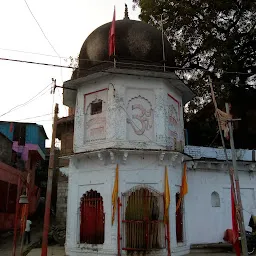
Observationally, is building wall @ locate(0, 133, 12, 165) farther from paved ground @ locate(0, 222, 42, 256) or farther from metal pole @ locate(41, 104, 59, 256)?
metal pole @ locate(41, 104, 59, 256)

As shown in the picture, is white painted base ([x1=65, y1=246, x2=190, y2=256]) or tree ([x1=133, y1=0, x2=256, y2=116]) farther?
tree ([x1=133, y1=0, x2=256, y2=116])

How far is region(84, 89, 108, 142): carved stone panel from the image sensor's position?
12.9 m

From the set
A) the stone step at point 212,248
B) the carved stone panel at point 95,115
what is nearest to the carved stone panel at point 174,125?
the carved stone panel at point 95,115

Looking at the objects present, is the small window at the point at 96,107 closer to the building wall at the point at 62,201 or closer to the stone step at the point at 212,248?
the stone step at the point at 212,248

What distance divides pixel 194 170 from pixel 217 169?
1191 mm

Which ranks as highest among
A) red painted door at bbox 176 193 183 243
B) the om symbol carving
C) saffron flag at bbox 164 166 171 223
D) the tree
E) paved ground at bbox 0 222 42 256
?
the tree

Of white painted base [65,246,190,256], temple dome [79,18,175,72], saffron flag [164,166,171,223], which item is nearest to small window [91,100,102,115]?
temple dome [79,18,175,72]

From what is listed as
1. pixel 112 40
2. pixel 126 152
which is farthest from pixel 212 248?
pixel 112 40

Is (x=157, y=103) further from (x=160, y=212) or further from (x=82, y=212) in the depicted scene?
(x=82, y=212)

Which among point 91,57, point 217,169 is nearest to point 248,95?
point 217,169

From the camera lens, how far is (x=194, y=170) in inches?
561

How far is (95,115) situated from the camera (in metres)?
13.2

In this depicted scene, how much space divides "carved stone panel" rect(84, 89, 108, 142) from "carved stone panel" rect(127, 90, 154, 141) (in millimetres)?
1062

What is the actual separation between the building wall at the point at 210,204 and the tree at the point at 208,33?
20.8 feet
